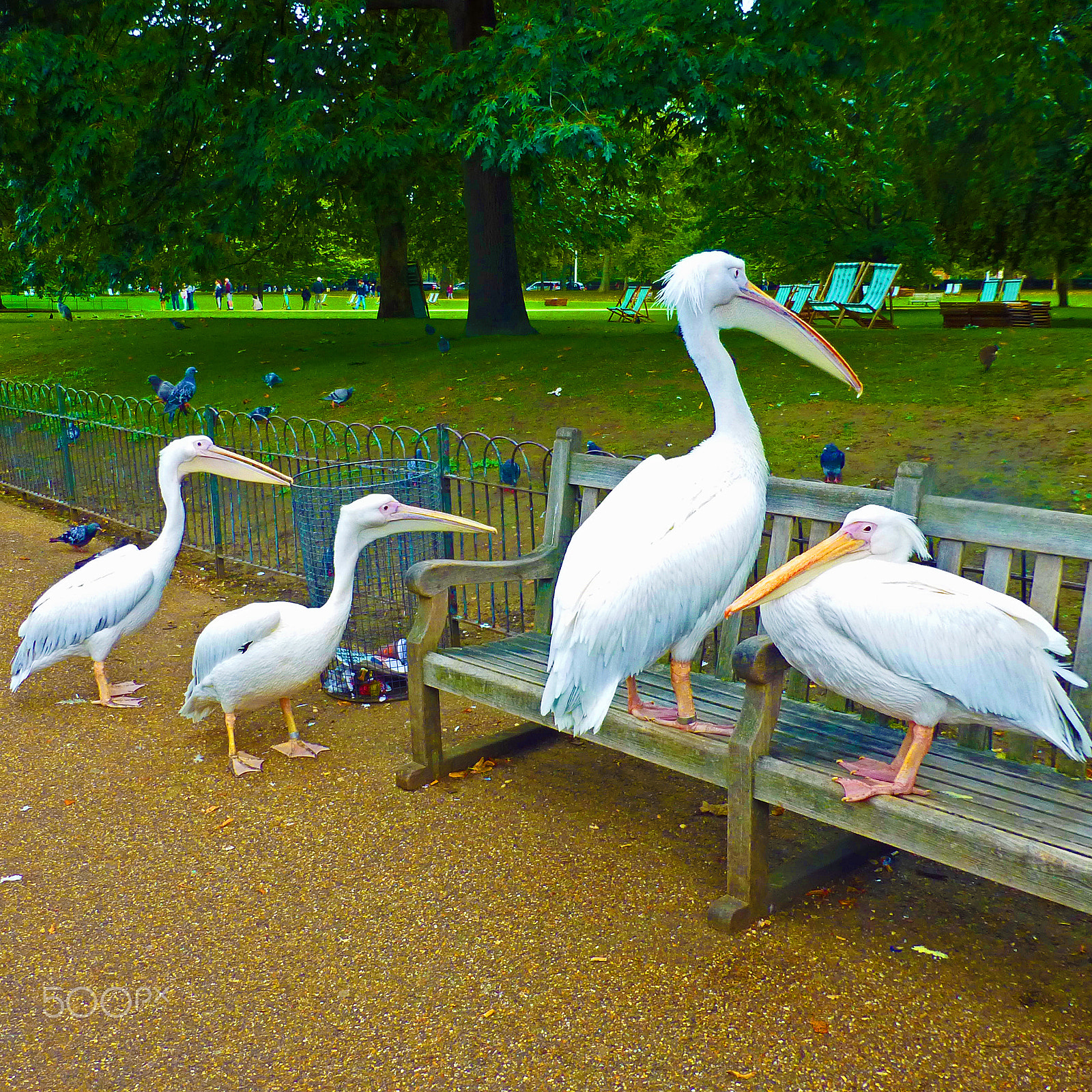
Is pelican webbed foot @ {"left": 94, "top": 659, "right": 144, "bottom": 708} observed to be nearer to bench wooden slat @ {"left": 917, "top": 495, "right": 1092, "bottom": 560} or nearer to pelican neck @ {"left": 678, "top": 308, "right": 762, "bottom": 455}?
pelican neck @ {"left": 678, "top": 308, "right": 762, "bottom": 455}

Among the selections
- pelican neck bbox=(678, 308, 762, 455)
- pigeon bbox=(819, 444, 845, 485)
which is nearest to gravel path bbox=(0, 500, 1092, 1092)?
pelican neck bbox=(678, 308, 762, 455)

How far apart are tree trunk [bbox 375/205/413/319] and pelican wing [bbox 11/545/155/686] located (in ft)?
51.6

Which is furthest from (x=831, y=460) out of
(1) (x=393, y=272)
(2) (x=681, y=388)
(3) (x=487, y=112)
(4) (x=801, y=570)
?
(1) (x=393, y=272)

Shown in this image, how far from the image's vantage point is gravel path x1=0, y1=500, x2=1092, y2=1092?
2766 mm

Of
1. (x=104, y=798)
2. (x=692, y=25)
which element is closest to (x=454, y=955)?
(x=104, y=798)

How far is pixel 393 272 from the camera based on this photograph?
21.2 m

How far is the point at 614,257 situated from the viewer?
53438mm

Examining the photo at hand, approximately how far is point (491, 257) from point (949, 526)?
12928 mm

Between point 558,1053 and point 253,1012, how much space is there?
35.0 inches

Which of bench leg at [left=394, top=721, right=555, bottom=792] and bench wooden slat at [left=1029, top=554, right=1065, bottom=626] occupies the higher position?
bench wooden slat at [left=1029, top=554, right=1065, bottom=626]

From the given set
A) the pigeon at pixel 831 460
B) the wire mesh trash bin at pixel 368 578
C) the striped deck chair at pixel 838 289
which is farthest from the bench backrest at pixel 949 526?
the striped deck chair at pixel 838 289

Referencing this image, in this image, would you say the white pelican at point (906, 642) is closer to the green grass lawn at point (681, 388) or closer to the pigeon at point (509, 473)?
the pigeon at point (509, 473)

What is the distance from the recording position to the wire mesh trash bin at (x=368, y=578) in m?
5.40

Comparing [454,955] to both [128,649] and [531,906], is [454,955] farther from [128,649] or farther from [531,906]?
[128,649]
